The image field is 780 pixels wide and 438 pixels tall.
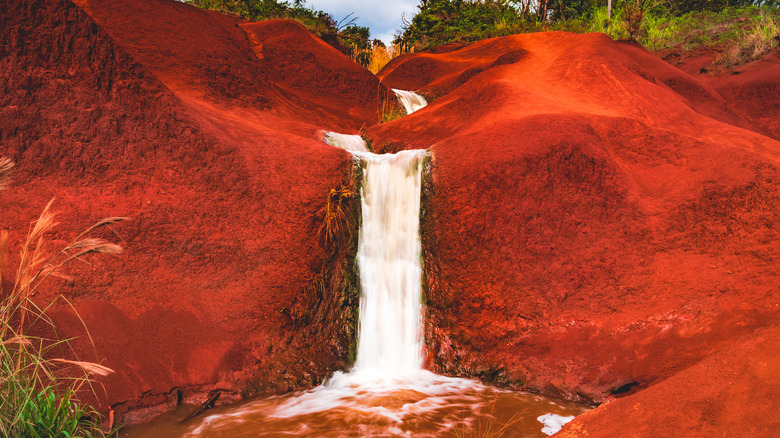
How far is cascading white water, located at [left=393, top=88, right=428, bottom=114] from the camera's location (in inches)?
488

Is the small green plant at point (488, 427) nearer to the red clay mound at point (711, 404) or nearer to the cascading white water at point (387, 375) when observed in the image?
the cascading white water at point (387, 375)

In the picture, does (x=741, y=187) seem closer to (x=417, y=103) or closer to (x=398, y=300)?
(x=398, y=300)

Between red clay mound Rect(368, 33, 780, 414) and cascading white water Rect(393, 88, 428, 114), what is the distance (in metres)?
5.96

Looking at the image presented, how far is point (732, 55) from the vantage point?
11742mm

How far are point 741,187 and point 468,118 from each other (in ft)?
12.4

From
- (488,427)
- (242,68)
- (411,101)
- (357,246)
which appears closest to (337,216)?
(357,246)

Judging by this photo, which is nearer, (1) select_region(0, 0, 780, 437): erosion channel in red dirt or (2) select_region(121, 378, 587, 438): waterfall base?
(2) select_region(121, 378, 587, 438): waterfall base

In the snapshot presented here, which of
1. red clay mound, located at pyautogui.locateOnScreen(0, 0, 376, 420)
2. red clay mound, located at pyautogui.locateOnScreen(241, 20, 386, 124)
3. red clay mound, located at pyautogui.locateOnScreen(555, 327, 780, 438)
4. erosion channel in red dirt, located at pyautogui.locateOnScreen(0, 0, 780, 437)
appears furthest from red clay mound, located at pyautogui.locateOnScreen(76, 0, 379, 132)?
red clay mound, located at pyautogui.locateOnScreen(555, 327, 780, 438)

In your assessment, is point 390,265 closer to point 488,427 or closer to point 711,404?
point 488,427

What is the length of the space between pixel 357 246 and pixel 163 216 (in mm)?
2204

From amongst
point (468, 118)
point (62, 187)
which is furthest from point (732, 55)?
point (62, 187)

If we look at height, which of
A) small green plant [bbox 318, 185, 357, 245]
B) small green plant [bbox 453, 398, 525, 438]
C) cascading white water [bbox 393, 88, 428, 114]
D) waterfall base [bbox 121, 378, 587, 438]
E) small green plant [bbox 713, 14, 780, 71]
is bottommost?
waterfall base [bbox 121, 378, 587, 438]

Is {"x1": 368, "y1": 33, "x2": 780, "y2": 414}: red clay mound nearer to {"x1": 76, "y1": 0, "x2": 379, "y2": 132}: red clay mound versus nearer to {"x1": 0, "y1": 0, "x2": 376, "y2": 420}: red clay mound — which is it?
{"x1": 0, "y1": 0, "x2": 376, "y2": 420}: red clay mound

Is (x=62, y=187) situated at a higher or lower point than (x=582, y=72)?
lower
